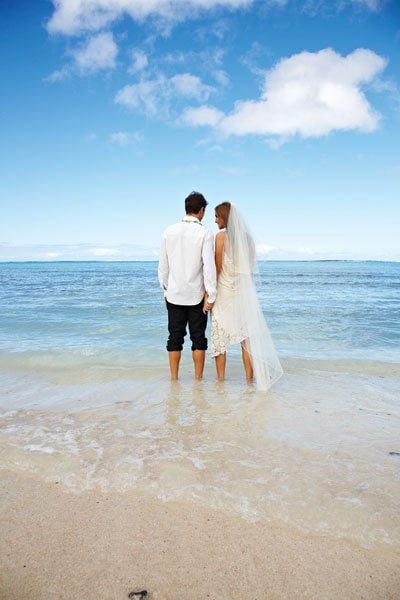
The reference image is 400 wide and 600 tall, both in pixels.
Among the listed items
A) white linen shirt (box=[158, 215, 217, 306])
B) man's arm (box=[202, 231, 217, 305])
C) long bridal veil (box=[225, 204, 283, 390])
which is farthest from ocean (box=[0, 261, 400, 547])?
man's arm (box=[202, 231, 217, 305])

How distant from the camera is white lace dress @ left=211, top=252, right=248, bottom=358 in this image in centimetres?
481

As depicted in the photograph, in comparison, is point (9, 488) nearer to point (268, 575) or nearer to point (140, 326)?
point (268, 575)

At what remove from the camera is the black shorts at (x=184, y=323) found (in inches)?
193

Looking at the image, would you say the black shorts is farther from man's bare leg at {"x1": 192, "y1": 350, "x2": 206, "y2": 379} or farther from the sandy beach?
the sandy beach

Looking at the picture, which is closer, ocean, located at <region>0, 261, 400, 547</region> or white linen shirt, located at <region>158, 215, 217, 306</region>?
ocean, located at <region>0, 261, 400, 547</region>

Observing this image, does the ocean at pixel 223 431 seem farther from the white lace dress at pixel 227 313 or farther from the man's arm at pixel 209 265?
the man's arm at pixel 209 265

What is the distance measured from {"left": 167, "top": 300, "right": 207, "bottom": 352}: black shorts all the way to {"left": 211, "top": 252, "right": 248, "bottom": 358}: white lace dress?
0.54 feet

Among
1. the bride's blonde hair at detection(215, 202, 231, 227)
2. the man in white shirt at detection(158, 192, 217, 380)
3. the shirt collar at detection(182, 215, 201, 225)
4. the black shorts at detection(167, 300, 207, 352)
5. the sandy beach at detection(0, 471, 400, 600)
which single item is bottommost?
the sandy beach at detection(0, 471, 400, 600)

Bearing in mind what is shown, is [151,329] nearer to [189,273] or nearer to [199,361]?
[199,361]

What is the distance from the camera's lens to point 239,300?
4.80m

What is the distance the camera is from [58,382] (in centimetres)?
519

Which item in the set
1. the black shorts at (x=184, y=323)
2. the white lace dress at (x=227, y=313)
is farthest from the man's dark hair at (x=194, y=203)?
the black shorts at (x=184, y=323)

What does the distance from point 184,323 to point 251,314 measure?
86cm

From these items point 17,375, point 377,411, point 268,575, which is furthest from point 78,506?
point 17,375
